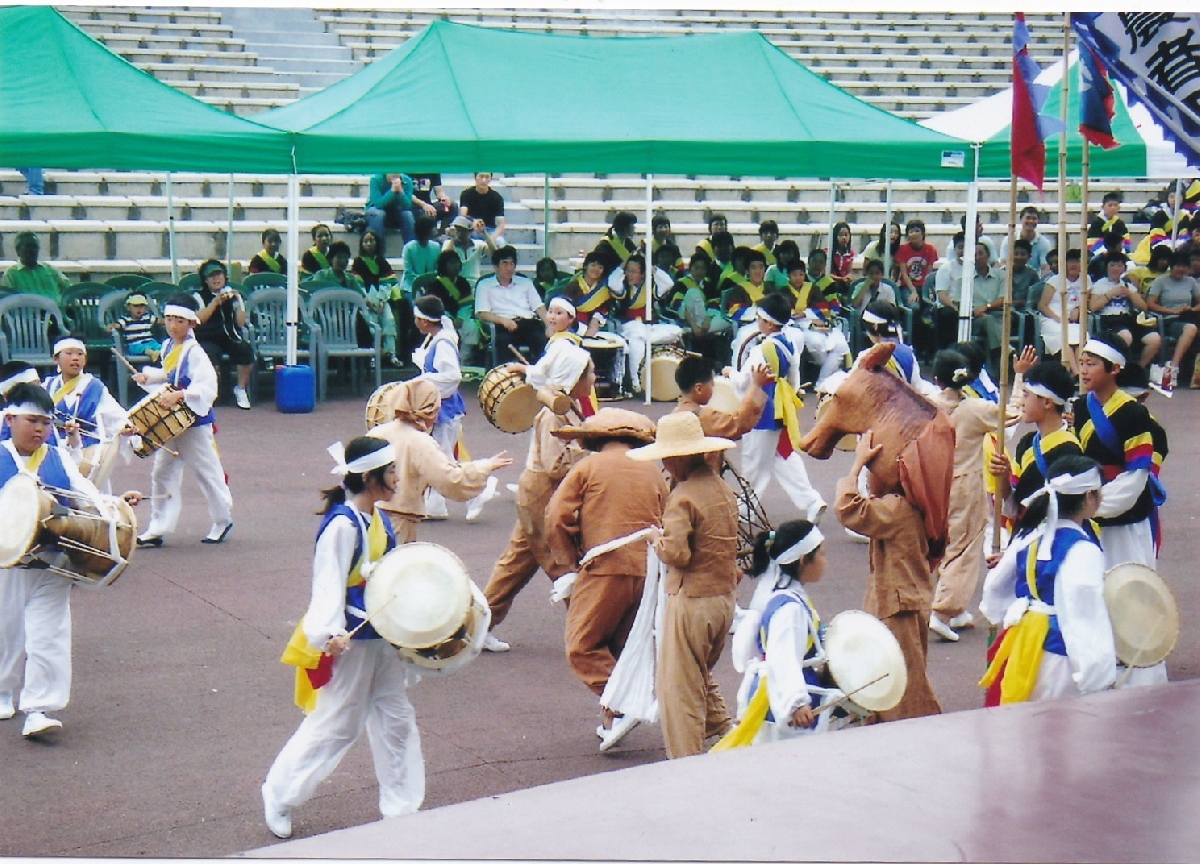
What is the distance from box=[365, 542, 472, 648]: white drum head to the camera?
5.56 m

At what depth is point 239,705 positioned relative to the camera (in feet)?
23.5

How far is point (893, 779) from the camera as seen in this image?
500cm

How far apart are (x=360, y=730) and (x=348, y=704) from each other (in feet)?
0.47

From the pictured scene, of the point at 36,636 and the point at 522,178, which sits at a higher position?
the point at 522,178

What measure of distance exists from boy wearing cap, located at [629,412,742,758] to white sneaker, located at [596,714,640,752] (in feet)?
1.48

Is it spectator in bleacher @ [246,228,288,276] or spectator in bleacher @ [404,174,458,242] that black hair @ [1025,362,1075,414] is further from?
spectator in bleacher @ [404,174,458,242]

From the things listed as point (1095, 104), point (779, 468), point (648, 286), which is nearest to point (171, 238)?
point (648, 286)

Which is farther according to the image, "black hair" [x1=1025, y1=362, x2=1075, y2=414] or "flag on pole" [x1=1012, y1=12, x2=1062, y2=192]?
"flag on pole" [x1=1012, y1=12, x2=1062, y2=192]

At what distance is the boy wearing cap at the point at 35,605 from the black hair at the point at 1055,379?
430 cm

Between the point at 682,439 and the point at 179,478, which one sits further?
the point at 179,478

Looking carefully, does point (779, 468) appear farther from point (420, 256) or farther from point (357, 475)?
point (420, 256)

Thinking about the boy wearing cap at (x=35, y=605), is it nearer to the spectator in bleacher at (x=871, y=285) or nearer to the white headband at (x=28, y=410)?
the white headband at (x=28, y=410)

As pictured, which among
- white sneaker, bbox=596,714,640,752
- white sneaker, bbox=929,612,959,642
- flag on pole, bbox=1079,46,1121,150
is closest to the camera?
white sneaker, bbox=596,714,640,752

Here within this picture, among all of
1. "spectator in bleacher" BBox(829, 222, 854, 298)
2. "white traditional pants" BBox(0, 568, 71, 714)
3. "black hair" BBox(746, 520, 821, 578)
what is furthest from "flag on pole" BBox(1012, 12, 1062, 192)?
"spectator in bleacher" BBox(829, 222, 854, 298)
